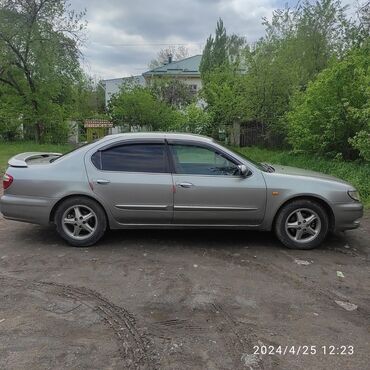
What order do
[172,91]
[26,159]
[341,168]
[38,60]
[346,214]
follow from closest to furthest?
1. [346,214]
2. [26,159]
3. [341,168]
4. [38,60]
5. [172,91]

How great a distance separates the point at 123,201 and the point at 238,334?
104 inches

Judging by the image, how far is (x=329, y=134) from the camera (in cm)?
1097

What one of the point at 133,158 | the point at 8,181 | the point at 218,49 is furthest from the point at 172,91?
the point at 8,181

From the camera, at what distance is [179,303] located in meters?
4.03

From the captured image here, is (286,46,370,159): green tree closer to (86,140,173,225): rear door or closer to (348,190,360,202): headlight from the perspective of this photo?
(348,190,360,202): headlight

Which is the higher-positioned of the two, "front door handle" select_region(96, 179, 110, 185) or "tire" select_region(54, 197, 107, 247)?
"front door handle" select_region(96, 179, 110, 185)

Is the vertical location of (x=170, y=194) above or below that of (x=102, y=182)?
below

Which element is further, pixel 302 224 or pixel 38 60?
pixel 38 60

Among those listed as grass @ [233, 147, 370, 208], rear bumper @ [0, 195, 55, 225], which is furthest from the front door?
grass @ [233, 147, 370, 208]

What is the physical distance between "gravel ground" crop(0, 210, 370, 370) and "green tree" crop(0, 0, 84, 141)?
18507 millimetres

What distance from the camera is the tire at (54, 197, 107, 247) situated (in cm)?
561

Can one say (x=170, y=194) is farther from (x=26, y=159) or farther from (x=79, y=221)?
(x=26, y=159)

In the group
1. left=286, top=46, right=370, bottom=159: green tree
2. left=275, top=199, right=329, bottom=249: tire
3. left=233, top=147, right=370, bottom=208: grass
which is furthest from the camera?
left=286, top=46, right=370, bottom=159: green tree

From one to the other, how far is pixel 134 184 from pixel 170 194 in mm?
486
